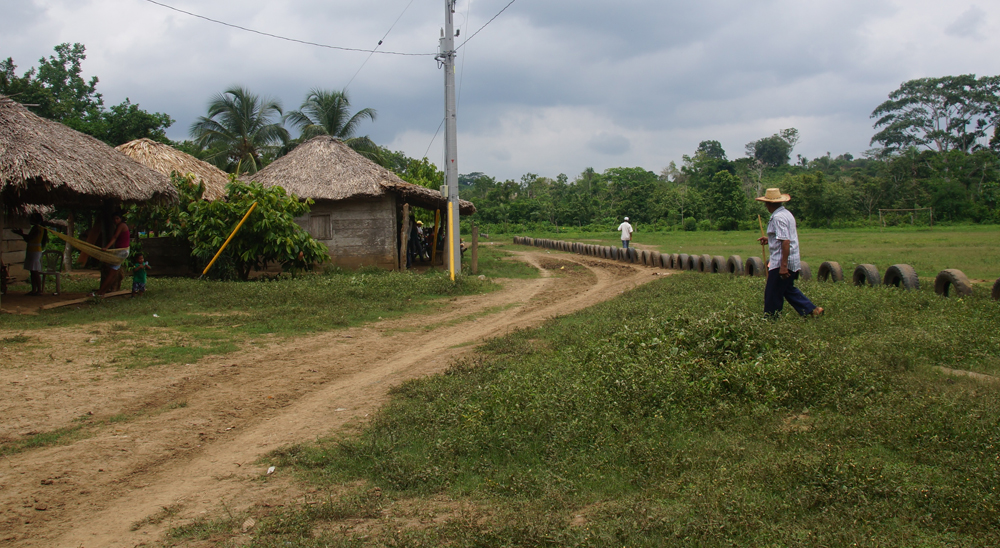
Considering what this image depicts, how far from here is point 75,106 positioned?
1368 inches

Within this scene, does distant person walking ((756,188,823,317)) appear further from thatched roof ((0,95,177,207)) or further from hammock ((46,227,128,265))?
thatched roof ((0,95,177,207))

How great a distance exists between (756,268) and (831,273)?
188cm

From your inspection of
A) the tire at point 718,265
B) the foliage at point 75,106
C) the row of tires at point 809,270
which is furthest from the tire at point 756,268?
the foliage at point 75,106

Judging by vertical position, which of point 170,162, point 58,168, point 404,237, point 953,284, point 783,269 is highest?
point 170,162

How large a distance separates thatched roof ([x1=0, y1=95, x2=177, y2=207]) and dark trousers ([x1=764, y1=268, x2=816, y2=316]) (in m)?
11.3

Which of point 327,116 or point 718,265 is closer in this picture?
point 718,265

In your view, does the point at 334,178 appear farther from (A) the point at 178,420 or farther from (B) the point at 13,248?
(A) the point at 178,420

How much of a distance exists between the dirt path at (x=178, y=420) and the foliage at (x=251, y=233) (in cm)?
617

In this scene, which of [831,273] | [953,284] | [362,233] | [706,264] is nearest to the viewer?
[953,284]

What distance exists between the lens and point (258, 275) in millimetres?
16766

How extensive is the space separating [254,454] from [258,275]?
42.2ft

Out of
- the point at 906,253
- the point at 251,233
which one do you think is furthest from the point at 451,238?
the point at 906,253

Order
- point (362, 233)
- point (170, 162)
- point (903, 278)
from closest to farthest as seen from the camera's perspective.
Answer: point (903, 278)
point (362, 233)
point (170, 162)

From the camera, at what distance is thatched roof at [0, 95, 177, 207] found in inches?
430
